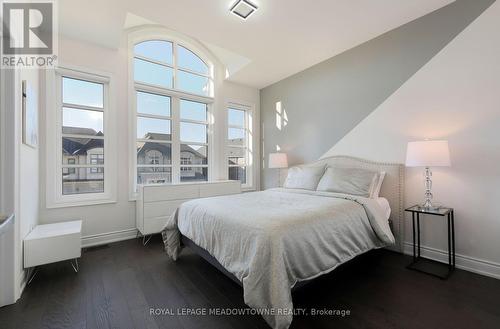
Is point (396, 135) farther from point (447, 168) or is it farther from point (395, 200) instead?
point (395, 200)

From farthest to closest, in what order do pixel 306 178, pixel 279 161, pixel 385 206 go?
pixel 279 161 → pixel 306 178 → pixel 385 206

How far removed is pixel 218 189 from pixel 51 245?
7.24ft

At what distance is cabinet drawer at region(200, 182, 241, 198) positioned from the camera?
3668 millimetres

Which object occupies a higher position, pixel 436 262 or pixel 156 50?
pixel 156 50

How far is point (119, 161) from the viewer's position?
3283 millimetres

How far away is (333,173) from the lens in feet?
9.75

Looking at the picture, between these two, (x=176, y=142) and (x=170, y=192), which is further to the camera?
(x=176, y=142)

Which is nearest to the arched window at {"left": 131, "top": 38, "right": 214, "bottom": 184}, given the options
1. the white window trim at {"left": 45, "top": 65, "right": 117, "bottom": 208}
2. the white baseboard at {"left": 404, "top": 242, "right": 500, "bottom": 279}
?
the white window trim at {"left": 45, "top": 65, "right": 117, "bottom": 208}

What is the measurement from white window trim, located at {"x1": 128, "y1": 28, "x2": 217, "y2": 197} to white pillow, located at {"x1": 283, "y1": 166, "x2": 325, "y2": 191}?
160cm

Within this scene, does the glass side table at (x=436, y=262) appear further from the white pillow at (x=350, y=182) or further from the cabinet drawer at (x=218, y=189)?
the cabinet drawer at (x=218, y=189)

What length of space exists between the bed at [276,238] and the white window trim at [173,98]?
4.85ft

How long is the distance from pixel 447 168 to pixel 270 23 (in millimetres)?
2645

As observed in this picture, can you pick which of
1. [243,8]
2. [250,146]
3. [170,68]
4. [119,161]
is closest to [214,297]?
[119,161]

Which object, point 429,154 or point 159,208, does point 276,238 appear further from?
point 159,208
